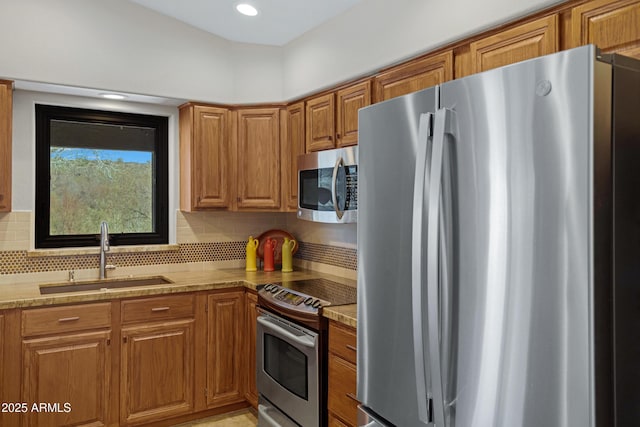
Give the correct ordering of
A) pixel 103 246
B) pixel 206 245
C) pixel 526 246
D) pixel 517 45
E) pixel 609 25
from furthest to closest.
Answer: pixel 206 245
pixel 103 246
pixel 517 45
pixel 609 25
pixel 526 246

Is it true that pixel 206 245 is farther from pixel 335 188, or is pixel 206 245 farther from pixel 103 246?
pixel 335 188

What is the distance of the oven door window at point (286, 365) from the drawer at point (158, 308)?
56 centimetres

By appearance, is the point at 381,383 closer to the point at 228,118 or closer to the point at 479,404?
the point at 479,404

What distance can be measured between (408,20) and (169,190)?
2229mm

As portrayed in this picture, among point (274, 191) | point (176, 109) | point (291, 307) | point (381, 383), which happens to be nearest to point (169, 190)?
point (176, 109)

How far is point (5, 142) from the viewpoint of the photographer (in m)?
2.80

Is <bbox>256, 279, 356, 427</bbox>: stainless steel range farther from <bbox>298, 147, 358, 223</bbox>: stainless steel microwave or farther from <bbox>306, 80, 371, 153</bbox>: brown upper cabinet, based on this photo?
<bbox>306, 80, 371, 153</bbox>: brown upper cabinet

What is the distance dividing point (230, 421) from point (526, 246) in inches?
104

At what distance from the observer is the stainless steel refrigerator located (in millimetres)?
1081

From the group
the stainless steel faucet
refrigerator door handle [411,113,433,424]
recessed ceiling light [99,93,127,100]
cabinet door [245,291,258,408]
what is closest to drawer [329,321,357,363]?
refrigerator door handle [411,113,433,424]

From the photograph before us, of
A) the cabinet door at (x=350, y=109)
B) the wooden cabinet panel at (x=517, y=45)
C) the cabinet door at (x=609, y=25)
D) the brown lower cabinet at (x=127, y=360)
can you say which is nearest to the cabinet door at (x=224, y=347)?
the brown lower cabinet at (x=127, y=360)

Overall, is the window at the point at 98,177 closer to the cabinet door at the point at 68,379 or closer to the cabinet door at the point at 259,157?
the cabinet door at the point at 259,157

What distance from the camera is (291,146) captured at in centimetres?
352

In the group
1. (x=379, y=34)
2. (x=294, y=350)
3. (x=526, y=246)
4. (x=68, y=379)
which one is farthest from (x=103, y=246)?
(x=526, y=246)
